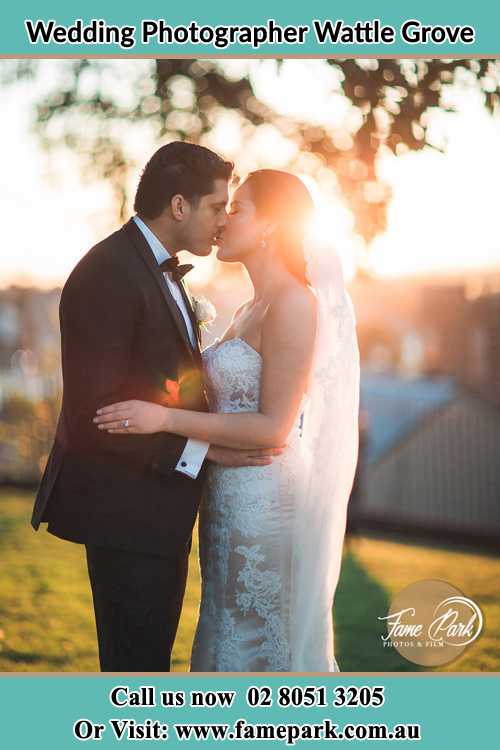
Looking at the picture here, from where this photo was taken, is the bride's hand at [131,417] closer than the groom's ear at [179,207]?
Yes

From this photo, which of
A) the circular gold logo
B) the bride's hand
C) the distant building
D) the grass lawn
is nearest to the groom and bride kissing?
the bride's hand

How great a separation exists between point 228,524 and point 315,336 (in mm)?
860

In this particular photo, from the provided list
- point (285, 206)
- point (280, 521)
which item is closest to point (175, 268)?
point (285, 206)

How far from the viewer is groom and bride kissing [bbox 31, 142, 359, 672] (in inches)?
120

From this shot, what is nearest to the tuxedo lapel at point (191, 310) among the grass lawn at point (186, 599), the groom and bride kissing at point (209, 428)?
the groom and bride kissing at point (209, 428)

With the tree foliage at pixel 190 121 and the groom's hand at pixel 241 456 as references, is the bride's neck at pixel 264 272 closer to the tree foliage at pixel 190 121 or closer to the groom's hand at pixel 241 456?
the groom's hand at pixel 241 456

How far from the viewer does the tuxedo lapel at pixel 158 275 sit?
10.1ft

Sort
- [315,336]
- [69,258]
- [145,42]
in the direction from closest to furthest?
[315,336] < [145,42] < [69,258]

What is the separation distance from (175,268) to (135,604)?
4.11ft

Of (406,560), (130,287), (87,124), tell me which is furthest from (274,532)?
(406,560)

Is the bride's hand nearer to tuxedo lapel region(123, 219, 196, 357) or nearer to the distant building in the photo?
tuxedo lapel region(123, 219, 196, 357)

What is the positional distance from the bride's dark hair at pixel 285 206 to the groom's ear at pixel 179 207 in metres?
0.40

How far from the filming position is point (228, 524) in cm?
354
